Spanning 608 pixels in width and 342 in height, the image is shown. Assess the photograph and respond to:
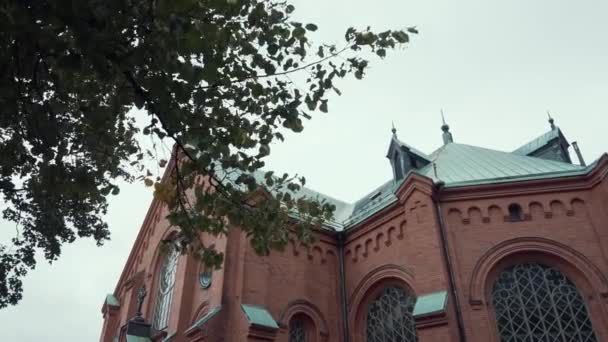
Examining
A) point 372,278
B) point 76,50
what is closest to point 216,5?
point 76,50

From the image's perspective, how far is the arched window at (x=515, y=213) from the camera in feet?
37.6

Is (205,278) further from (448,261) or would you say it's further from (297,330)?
(448,261)

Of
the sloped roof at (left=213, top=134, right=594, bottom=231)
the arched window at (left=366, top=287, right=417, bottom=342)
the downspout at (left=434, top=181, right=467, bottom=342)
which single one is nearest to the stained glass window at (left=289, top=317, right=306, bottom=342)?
the arched window at (left=366, top=287, right=417, bottom=342)

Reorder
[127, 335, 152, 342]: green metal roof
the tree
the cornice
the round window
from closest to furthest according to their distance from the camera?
1. the tree
2. the cornice
3. the round window
4. [127, 335, 152, 342]: green metal roof

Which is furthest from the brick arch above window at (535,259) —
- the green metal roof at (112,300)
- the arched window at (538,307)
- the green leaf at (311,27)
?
the green metal roof at (112,300)

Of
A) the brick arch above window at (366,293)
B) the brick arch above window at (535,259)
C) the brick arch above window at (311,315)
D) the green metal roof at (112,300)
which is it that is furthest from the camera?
the green metal roof at (112,300)

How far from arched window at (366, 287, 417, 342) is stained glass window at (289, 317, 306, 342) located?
1838 millimetres

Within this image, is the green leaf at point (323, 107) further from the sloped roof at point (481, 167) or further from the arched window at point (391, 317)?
the arched window at point (391, 317)

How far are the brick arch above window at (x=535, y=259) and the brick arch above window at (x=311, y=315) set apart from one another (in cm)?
440

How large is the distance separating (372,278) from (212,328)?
4736 mm

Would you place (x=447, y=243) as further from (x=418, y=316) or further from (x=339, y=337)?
(x=339, y=337)

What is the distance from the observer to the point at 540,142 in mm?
16234

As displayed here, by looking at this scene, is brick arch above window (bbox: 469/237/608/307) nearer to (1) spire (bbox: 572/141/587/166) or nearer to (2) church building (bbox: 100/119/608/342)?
(2) church building (bbox: 100/119/608/342)

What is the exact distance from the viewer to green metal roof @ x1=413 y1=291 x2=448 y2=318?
398 inches
